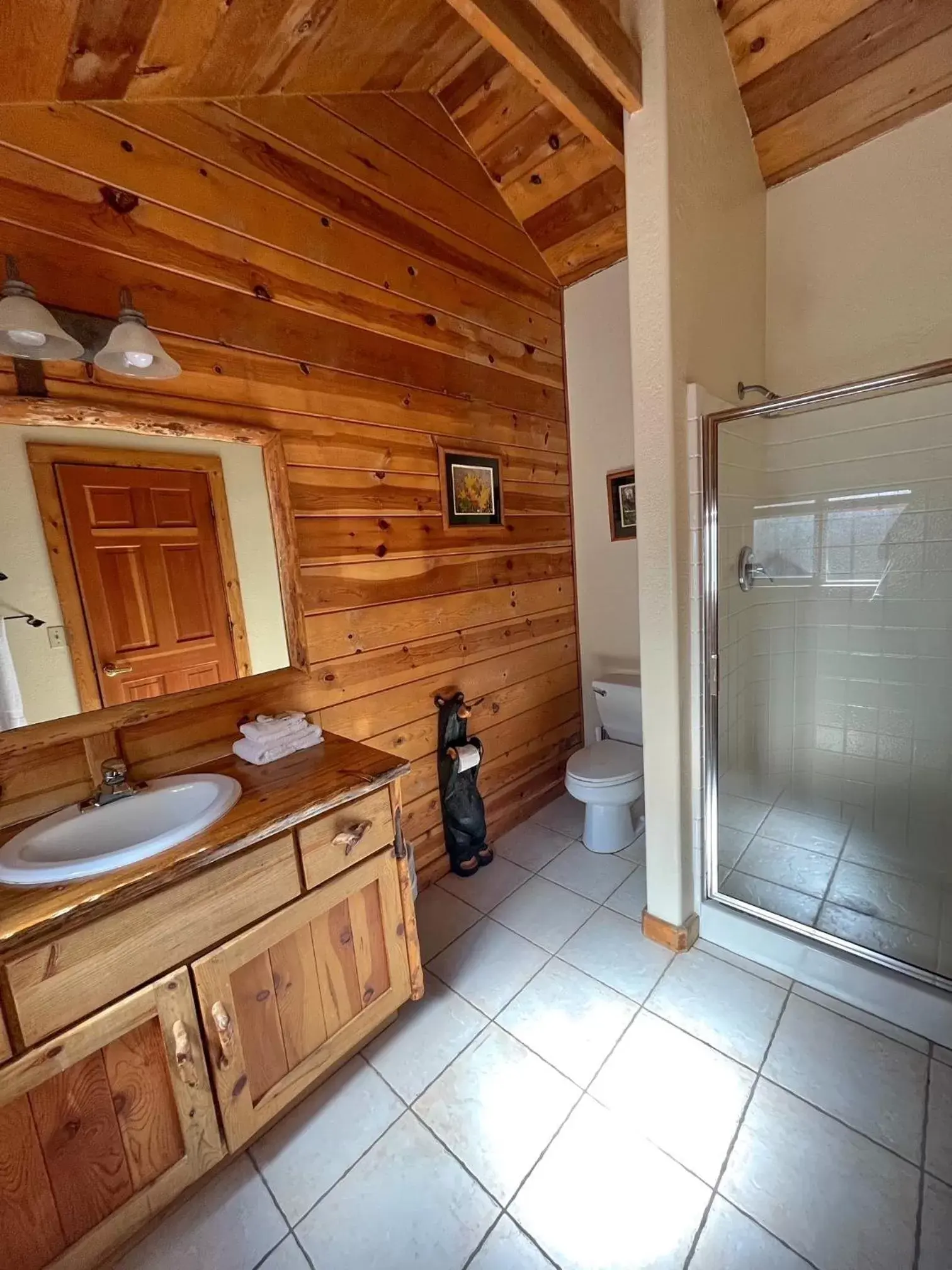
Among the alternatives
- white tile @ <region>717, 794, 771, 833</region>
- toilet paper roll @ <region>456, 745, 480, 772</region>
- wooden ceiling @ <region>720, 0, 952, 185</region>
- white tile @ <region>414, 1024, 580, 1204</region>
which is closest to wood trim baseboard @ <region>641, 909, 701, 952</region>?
white tile @ <region>717, 794, 771, 833</region>

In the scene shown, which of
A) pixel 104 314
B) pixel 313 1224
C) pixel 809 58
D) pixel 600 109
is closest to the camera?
pixel 313 1224

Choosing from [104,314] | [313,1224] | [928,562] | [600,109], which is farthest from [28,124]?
[928,562]

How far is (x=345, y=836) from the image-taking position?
4.12 ft

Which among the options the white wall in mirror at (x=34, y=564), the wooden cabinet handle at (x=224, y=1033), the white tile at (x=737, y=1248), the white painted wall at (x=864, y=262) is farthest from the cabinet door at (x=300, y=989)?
the white painted wall at (x=864, y=262)

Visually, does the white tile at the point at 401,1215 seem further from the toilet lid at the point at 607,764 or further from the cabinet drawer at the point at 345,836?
the toilet lid at the point at 607,764

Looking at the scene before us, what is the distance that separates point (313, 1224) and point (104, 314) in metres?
2.05

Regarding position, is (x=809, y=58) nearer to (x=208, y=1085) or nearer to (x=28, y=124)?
(x=28, y=124)

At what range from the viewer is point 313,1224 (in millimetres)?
1069

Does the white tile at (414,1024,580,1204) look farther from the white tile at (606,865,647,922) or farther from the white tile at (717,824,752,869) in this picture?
the white tile at (717,824,752,869)

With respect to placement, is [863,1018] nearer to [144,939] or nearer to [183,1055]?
[183,1055]

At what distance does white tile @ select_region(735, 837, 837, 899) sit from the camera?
1.79 meters

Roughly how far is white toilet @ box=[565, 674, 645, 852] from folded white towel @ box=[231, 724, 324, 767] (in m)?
1.15

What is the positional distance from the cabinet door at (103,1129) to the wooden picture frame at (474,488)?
164 centimetres

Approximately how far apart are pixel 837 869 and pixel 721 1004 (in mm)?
707
